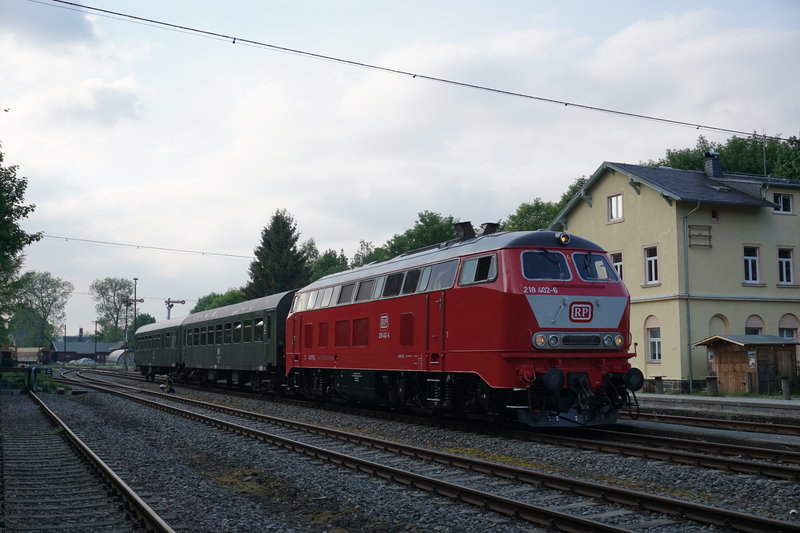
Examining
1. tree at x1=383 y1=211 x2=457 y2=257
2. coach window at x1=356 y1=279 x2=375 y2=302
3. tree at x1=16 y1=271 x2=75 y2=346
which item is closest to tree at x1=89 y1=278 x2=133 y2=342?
tree at x1=16 y1=271 x2=75 y2=346

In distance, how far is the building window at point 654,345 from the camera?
107 ft

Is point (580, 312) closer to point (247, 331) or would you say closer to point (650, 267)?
point (247, 331)

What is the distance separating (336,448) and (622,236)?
1008 inches

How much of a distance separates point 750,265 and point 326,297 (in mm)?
21860

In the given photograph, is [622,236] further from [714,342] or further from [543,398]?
[543,398]

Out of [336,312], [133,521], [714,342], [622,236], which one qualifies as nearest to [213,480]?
[133,521]

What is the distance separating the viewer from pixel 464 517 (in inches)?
313

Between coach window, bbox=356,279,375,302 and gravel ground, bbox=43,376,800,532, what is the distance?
4110 millimetres

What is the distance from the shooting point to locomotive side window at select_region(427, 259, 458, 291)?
15033 millimetres

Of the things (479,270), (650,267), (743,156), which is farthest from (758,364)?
(743,156)

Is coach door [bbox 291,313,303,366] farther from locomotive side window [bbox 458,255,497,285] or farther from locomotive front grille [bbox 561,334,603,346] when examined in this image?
locomotive front grille [bbox 561,334,603,346]

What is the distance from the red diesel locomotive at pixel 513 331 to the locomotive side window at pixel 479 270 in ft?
0.07

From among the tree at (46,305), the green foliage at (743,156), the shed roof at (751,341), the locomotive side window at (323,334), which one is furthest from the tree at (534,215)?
the tree at (46,305)

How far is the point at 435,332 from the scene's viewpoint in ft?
50.0
